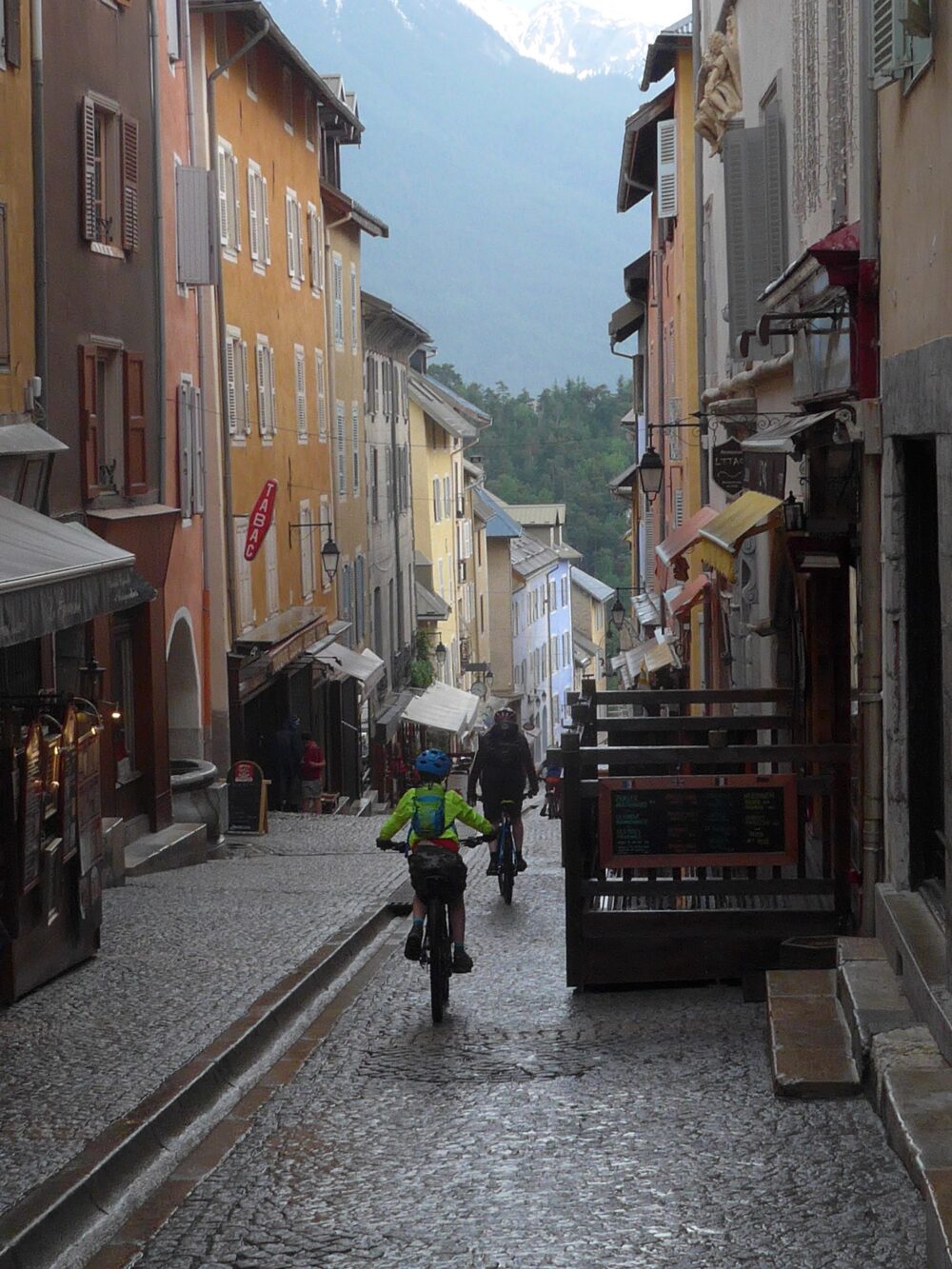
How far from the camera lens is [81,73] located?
18.5 meters

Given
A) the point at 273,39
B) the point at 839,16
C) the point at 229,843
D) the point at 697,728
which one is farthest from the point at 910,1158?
the point at 273,39

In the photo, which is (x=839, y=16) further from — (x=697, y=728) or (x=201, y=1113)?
(x=201, y=1113)

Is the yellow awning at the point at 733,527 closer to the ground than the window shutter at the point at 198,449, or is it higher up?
closer to the ground

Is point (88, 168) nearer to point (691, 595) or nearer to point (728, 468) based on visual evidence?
point (728, 468)

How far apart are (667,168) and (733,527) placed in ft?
60.5

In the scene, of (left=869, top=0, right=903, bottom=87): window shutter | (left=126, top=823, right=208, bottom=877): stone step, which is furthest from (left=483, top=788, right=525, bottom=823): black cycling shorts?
(left=869, top=0, right=903, bottom=87): window shutter

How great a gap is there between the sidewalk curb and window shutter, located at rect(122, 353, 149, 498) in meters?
9.70

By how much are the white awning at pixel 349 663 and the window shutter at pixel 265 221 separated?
671cm

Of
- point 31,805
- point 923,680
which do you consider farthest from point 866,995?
point 31,805

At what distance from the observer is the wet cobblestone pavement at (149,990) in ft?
26.3

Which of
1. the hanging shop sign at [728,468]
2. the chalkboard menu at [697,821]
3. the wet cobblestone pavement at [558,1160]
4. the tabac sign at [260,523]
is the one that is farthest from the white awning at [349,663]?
the wet cobblestone pavement at [558,1160]

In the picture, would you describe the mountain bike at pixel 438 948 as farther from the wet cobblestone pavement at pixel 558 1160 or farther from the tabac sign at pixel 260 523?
the tabac sign at pixel 260 523

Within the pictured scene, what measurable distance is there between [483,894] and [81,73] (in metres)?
8.87

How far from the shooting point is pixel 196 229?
23.1 metres
